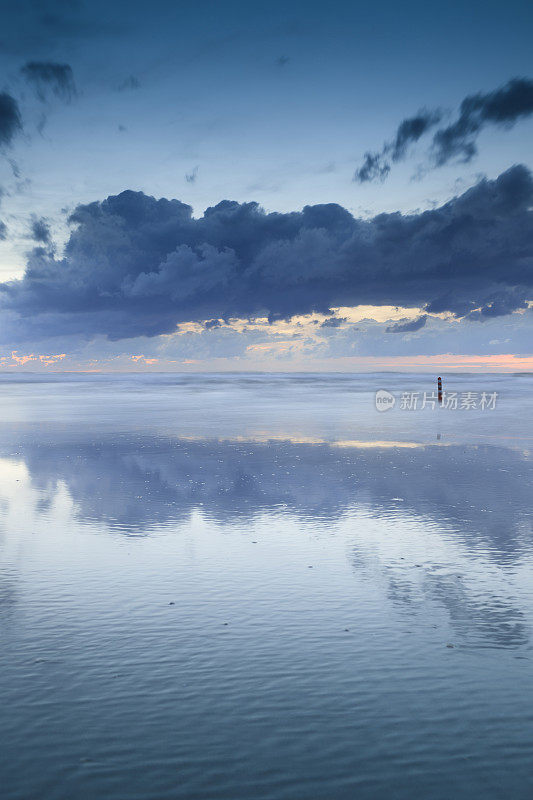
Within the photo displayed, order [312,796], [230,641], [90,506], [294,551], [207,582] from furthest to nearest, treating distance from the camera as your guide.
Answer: [90,506], [294,551], [207,582], [230,641], [312,796]

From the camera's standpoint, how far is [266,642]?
7.72 meters

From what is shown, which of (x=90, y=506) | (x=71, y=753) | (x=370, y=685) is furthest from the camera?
(x=90, y=506)

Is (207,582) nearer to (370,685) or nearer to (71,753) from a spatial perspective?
(370,685)

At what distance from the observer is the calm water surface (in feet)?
17.7

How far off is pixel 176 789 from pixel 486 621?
4.58 m

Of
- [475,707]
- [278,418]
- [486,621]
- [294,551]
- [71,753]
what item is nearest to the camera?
Result: [71,753]

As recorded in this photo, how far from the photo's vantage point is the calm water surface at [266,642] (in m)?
5.39

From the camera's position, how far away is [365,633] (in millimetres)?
8016

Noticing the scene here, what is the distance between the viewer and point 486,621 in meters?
8.41

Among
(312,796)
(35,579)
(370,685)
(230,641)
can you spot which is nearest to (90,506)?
(35,579)

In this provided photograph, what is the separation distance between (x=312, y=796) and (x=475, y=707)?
1922mm

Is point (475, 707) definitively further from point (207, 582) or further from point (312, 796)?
point (207, 582)

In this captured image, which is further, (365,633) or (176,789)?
(365,633)

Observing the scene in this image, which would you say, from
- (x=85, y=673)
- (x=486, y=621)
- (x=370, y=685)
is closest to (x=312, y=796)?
(x=370, y=685)
